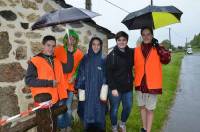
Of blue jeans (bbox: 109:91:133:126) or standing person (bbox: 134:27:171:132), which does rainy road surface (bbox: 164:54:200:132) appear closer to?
blue jeans (bbox: 109:91:133:126)

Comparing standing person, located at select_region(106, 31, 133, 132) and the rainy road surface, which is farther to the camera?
the rainy road surface

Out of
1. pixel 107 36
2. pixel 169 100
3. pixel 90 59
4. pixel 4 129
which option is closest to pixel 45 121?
pixel 4 129

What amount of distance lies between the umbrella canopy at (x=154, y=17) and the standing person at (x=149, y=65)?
311mm

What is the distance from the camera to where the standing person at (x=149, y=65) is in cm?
668

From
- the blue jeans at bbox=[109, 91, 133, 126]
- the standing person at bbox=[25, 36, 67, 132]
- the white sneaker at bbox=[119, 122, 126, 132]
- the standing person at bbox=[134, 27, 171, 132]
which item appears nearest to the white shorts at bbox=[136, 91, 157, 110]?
the standing person at bbox=[134, 27, 171, 132]

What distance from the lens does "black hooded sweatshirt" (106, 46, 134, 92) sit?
6660 mm

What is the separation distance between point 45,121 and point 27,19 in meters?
1.99

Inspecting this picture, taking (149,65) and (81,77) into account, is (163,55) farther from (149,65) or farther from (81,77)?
(81,77)

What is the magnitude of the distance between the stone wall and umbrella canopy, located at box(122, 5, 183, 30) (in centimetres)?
167

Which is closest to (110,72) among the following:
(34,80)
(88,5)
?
(34,80)

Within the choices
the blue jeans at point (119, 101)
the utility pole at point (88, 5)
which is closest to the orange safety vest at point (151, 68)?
the blue jeans at point (119, 101)

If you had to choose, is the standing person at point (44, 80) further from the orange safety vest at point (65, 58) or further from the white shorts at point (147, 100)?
the white shorts at point (147, 100)

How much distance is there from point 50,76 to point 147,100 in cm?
183

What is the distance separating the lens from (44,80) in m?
5.86
